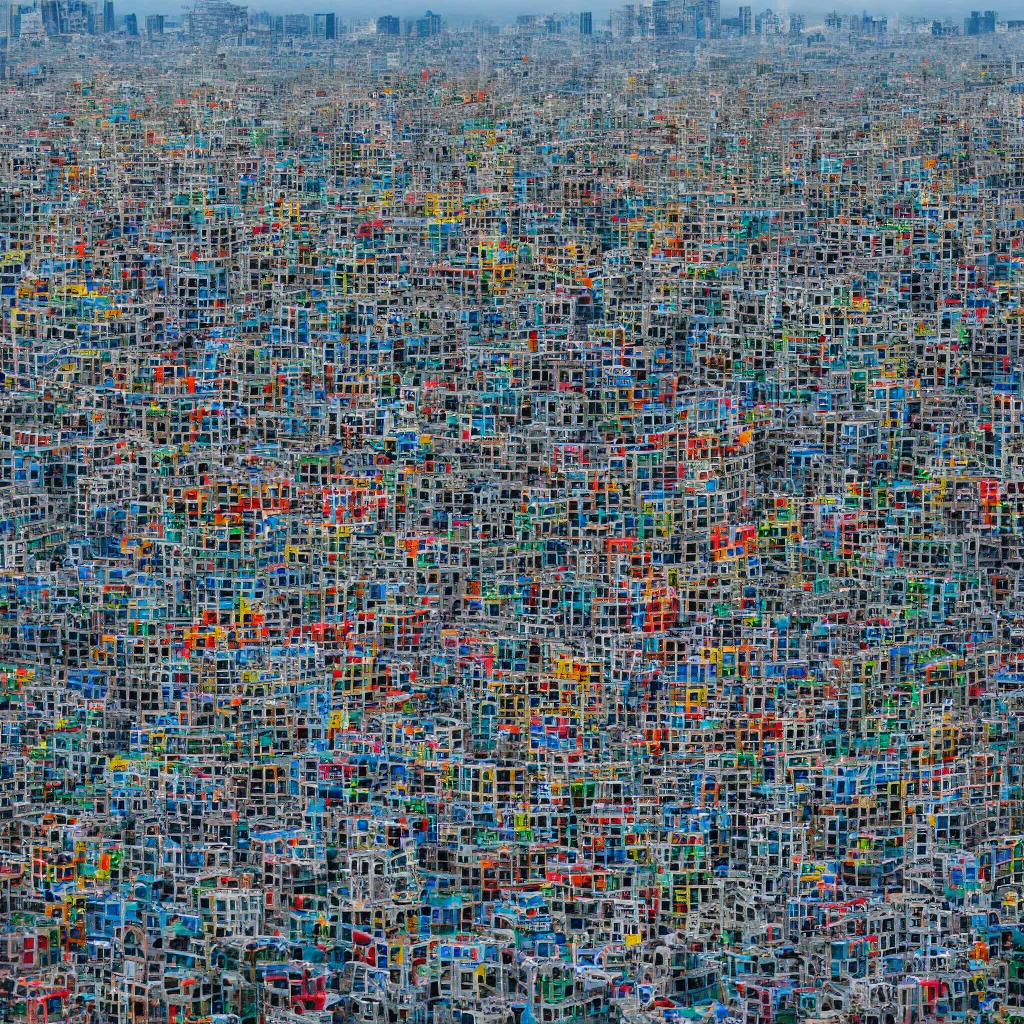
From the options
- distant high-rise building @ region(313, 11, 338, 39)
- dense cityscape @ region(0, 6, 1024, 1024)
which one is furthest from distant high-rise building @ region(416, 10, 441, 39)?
dense cityscape @ region(0, 6, 1024, 1024)

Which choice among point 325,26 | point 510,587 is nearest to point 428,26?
point 325,26

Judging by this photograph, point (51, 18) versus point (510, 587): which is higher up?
point (51, 18)

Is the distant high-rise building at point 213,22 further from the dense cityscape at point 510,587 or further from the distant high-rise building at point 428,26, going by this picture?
the dense cityscape at point 510,587

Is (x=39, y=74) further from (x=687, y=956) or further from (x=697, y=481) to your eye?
(x=687, y=956)

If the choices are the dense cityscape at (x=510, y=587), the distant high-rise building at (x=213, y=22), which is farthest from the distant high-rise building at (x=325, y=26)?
the dense cityscape at (x=510, y=587)

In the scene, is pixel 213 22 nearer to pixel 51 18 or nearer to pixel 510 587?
pixel 51 18

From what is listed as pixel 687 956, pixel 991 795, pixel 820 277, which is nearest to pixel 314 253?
pixel 820 277
